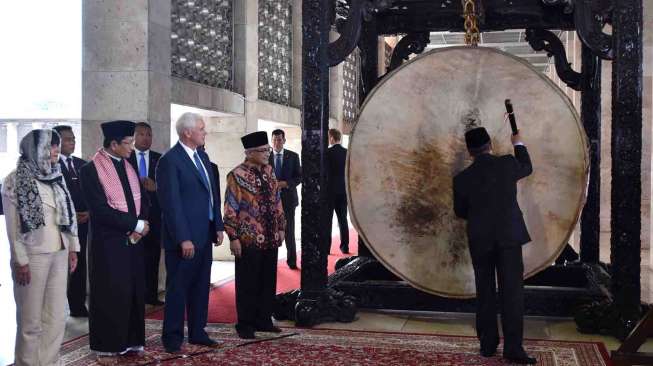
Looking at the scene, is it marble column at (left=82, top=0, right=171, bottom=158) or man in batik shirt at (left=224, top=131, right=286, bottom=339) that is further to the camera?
marble column at (left=82, top=0, right=171, bottom=158)

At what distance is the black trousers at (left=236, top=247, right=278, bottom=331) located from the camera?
15.9 ft

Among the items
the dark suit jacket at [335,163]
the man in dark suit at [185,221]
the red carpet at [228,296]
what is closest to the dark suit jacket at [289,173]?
the dark suit jacket at [335,163]

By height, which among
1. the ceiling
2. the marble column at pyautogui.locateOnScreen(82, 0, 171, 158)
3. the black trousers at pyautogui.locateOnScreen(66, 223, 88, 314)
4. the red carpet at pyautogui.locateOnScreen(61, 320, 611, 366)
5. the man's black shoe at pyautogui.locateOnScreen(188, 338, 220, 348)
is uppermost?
the ceiling

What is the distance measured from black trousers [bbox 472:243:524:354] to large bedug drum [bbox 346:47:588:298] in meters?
0.51

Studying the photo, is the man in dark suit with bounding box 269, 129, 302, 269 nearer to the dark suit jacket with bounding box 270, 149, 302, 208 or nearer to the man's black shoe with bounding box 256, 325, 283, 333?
the dark suit jacket with bounding box 270, 149, 302, 208

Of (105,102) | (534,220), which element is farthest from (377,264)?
(105,102)

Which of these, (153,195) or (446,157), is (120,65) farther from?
(446,157)

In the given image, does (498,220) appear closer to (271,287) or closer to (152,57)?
(271,287)

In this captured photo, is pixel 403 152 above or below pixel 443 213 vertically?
above

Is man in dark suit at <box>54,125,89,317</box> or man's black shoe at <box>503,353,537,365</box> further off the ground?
man in dark suit at <box>54,125,89,317</box>

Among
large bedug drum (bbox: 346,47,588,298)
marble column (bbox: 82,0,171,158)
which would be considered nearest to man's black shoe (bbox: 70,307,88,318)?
marble column (bbox: 82,0,171,158)

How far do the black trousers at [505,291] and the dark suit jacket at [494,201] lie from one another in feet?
0.18

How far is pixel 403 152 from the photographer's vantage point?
5.05 metres

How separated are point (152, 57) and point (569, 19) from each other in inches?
120
